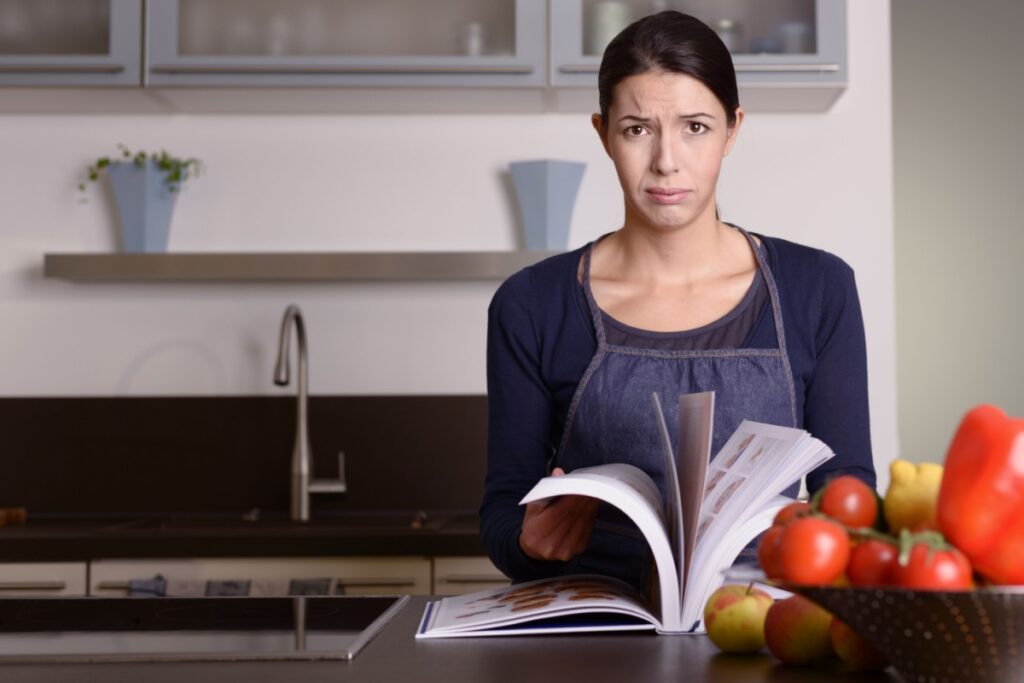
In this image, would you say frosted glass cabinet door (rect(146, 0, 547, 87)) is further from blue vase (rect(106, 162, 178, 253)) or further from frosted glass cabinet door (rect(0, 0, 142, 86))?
blue vase (rect(106, 162, 178, 253))

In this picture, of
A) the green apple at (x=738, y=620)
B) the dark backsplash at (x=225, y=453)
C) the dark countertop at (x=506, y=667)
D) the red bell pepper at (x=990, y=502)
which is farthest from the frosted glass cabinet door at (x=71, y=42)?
the red bell pepper at (x=990, y=502)

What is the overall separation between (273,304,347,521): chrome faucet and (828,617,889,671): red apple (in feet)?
6.65

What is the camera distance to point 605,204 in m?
3.01

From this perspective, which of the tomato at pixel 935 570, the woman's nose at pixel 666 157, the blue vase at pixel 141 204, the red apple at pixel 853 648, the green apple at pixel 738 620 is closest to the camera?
the tomato at pixel 935 570

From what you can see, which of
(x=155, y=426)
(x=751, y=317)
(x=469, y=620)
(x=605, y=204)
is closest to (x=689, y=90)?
(x=751, y=317)

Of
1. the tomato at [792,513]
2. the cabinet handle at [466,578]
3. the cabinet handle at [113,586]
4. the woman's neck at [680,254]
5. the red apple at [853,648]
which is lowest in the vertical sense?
the cabinet handle at [113,586]

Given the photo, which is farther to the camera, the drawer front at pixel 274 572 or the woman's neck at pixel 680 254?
the drawer front at pixel 274 572

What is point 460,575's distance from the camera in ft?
8.11

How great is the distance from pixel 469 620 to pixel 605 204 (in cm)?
196

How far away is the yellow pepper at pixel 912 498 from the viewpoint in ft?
2.77

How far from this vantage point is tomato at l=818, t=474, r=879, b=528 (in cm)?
83

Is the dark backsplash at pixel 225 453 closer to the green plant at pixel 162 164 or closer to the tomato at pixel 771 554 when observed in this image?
the green plant at pixel 162 164

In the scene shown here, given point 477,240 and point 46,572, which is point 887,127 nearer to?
point 477,240

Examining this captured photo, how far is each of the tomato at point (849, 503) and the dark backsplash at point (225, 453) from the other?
217 centimetres
